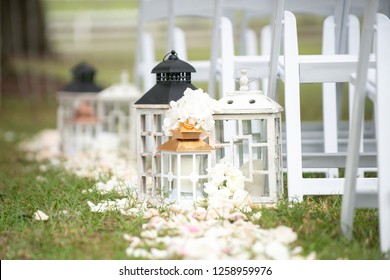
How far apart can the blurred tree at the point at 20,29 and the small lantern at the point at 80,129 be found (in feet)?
25.5

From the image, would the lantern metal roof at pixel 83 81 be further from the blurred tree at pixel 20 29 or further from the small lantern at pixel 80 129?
the blurred tree at pixel 20 29

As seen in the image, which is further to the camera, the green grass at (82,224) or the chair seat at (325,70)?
the chair seat at (325,70)

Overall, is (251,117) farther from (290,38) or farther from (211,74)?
(211,74)

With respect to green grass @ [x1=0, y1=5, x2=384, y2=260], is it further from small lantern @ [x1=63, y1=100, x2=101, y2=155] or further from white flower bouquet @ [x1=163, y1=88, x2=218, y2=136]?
small lantern @ [x1=63, y1=100, x2=101, y2=155]

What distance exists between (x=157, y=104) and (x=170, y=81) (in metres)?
0.12

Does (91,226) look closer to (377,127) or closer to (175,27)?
(377,127)

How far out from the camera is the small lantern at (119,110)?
19.7 feet

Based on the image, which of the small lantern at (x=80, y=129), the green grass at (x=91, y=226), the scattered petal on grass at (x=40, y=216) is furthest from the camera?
the small lantern at (x=80, y=129)

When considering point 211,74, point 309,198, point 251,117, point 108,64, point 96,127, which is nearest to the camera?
point 251,117

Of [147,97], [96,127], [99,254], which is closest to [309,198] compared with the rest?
[147,97]

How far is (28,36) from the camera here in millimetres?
15641

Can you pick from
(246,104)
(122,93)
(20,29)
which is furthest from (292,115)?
(20,29)

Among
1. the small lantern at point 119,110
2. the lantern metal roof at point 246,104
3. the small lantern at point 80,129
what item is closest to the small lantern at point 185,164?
the lantern metal roof at point 246,104

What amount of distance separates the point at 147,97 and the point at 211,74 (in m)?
0.87
